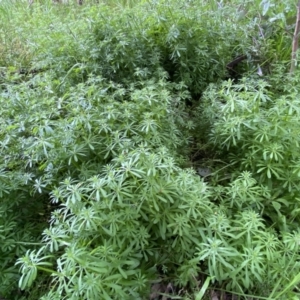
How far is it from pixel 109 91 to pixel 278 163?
2.99ft

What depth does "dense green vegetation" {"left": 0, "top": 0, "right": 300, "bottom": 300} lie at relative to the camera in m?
1.23

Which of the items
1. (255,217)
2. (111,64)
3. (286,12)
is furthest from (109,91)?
(286,12)

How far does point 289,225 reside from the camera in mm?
1491

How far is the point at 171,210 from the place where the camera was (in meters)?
1.32

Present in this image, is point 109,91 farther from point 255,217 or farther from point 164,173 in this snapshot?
point 255,217

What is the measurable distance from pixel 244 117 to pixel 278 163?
0.79 ft

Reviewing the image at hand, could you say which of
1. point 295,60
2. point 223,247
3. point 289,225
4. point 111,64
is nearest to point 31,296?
point 223,247

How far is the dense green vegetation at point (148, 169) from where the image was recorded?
1233 mm

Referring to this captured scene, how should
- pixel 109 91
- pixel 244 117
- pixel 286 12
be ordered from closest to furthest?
pixel 244 117, pixel 109 91, pixel 286 12

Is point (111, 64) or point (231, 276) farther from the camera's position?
point (111, 64)

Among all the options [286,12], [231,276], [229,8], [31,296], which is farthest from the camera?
[229,8]

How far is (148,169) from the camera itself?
4.07 feet

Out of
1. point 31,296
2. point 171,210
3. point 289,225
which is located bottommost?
point 289,225

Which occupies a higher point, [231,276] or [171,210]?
[171,210]
